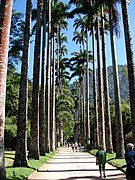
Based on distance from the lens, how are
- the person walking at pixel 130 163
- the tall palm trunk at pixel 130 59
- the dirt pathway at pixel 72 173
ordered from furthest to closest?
the tall palm trunk at pixel 130 59 → the dirt pathway at pixel 72 173 → the person walking at pixel 130 163

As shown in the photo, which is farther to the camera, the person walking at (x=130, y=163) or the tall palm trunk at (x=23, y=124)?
the tall palm trunk at (x=23, y=124)

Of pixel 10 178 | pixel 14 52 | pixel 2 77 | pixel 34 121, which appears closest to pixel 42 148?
pixel 34 121

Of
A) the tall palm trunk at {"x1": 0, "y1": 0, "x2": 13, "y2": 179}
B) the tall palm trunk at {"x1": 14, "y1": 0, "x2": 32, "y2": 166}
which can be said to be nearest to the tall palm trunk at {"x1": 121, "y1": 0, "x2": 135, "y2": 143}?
the tall palm trunk at {"x1": 14, "y1": 0, "x2": 32, "y2": 166}

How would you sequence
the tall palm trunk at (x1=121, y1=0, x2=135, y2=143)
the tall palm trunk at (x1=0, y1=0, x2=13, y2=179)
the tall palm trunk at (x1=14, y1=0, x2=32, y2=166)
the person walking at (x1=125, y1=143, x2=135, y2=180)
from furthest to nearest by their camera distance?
the tall palm trunk at (x1=14, y1=0, x2=32, y2=166)
the tall palm trunk at (x1=121, y1=0, x2=135, y2=143)
the tall palm trunk at (x1=0, y1=0, x2=13, y2=179)
the person walking at (x1=125, y1=143, x2=135, y2=180)

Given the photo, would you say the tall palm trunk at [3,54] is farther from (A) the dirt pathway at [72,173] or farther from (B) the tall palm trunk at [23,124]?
(B) the tall palm trunk at [23,124]

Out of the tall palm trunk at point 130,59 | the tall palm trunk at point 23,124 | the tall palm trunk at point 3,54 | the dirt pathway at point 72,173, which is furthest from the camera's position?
the tall palm trunk at point 23,124

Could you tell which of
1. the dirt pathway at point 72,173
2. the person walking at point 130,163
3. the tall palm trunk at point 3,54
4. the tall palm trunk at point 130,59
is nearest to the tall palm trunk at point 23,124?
the dirt pathway at point 72,173

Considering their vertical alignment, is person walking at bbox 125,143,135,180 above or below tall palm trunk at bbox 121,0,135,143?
below

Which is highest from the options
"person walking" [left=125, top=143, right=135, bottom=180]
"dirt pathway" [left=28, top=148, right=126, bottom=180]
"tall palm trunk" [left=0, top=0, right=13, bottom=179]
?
"tall palm trunk" [left=0, top=0, right=13, bottom=179]

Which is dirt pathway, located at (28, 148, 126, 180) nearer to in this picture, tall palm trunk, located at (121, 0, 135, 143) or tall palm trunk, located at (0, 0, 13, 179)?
tall palm trunk, located at (121, 0, 135, 143)

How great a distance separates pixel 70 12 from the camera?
33.2 metres

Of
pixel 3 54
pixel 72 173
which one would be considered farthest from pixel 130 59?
pixel 3 54

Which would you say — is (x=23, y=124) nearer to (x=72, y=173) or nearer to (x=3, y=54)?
(x=72, y=173)

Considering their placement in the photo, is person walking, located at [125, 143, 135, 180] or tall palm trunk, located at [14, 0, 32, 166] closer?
person walking, located at [125, 143, 135, 180]
